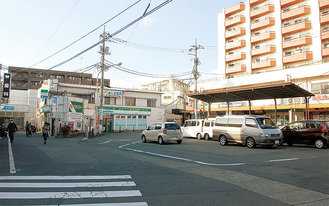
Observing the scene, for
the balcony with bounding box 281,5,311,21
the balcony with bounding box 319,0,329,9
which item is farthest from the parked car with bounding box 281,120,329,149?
the balcony with bounding box 281,5,311,21

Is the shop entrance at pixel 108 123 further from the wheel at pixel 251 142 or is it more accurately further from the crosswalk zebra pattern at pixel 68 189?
the crosswalk zebra pattern at pixel 68 189

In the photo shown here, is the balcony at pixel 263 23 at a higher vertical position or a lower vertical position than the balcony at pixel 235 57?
higher

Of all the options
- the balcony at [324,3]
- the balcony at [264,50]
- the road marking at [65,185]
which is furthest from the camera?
the balcony at [264,50]

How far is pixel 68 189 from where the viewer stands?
576 cm

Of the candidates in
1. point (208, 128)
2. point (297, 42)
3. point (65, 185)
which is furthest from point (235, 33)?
point (65, 185)

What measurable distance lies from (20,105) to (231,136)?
1881 inches

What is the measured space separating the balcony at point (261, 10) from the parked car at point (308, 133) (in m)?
31.2

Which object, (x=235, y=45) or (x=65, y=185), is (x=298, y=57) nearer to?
(x=235, y=45)

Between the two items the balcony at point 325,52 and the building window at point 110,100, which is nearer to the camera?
the balcony at point 325,52

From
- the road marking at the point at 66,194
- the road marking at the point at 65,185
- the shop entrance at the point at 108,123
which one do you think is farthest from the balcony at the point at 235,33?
the road marking at the point at 66,194

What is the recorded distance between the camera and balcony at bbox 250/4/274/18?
41147 mm

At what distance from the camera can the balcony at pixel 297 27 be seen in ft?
119

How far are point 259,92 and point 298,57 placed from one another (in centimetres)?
2059

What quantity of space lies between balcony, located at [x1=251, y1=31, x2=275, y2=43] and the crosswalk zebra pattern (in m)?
40.6
